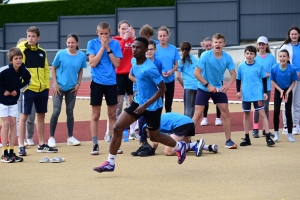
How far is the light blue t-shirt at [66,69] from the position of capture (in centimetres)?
1159

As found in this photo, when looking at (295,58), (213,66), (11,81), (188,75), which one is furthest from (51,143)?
(295,58)

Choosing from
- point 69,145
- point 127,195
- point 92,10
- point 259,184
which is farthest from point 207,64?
point 92,10

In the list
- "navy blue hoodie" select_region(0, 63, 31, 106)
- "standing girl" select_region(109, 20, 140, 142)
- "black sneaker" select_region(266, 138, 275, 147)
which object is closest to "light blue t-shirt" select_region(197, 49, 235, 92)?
"black sneaker" select_region(266, 138, 275, 147)

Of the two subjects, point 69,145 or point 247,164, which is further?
point 69,145

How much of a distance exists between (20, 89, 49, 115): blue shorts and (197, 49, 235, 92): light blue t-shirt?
2.74 metres

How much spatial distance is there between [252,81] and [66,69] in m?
3.40

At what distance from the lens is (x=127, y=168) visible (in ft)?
30.2

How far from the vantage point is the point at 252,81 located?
11.8 metres

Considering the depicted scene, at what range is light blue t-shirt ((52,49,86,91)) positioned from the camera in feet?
38.0

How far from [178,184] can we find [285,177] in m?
1.44

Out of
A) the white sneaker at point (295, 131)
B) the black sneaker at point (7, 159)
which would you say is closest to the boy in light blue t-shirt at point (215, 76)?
the white sneaker at point (295, 131)

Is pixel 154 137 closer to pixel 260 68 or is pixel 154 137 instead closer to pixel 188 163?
pixel 188 163

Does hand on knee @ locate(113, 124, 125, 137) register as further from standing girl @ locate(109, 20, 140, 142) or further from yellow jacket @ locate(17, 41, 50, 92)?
standing girl @ locate(109, 20, 140, 142)

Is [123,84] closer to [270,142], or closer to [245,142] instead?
[245,142]
